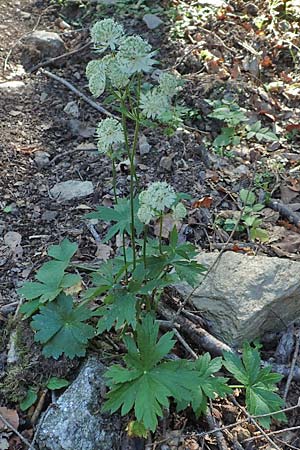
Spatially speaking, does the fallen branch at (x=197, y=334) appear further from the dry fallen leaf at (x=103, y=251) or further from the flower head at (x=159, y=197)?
the flower head at (x=159, y=197)

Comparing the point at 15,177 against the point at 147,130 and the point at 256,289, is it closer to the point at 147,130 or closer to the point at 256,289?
the point at 147,130

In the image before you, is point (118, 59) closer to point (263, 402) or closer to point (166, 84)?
point (166, 84)

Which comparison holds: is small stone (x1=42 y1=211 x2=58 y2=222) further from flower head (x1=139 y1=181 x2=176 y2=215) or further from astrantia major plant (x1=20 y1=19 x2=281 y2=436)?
flower head (x1=139 y1=181 x2=176 y2=215)

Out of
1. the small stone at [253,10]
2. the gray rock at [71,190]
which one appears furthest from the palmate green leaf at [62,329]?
the small stone at [253,10]

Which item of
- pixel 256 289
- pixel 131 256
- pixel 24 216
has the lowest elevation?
pixel 24 216

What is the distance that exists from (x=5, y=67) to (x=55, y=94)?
485mm

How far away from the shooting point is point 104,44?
192 cm

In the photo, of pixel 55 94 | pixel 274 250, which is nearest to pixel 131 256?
pixel 274 250

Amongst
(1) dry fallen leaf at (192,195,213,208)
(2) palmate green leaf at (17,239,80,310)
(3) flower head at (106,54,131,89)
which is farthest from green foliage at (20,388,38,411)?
(1) dry fallen leaf at (192,195,213,208)

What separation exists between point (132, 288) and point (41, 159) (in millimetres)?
1632

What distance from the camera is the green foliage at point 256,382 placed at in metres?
2.16

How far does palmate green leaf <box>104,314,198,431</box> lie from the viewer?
1906 mm

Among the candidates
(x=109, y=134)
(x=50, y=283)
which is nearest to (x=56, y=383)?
(x=50, y=283)

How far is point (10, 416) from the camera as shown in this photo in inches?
87.0
